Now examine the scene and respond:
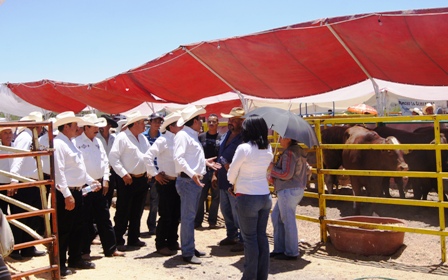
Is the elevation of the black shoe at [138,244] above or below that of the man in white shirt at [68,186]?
below

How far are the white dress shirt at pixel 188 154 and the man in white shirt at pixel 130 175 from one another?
39.4 inches

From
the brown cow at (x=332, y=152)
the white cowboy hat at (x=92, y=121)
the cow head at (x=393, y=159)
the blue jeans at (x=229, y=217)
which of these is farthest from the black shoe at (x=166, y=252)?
the brown cow at (x=332, y=152)

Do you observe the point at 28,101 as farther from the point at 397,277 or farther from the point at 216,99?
the point at 397,277

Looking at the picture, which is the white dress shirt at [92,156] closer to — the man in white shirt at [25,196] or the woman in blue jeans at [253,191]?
the man in white shirt at [25,196]

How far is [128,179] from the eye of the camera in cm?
712

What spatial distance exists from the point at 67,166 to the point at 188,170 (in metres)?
1.37

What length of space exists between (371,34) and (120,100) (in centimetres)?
877

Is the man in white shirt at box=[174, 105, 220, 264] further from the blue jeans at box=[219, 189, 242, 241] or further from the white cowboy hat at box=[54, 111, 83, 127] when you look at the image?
the white cowboy hat at box=[54, 111, 83, 127]

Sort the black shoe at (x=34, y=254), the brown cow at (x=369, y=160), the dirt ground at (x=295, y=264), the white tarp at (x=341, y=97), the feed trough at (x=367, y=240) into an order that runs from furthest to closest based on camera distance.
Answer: the white tarp at (x=341, y=97)
the brown cow at (x=369, y=160)
the black shoe at (x=34, y=254)
the feed trough at (x=367, y=240)
the dirt ground at (x=295, y=264)

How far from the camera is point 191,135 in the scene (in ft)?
21.2

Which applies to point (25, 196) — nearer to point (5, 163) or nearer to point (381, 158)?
point (5, 163)

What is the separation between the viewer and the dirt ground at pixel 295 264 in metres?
6.07

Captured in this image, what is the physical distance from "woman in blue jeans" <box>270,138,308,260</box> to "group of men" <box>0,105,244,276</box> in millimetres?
693

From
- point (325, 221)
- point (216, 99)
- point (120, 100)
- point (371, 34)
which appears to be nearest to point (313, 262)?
point (325, 221)
